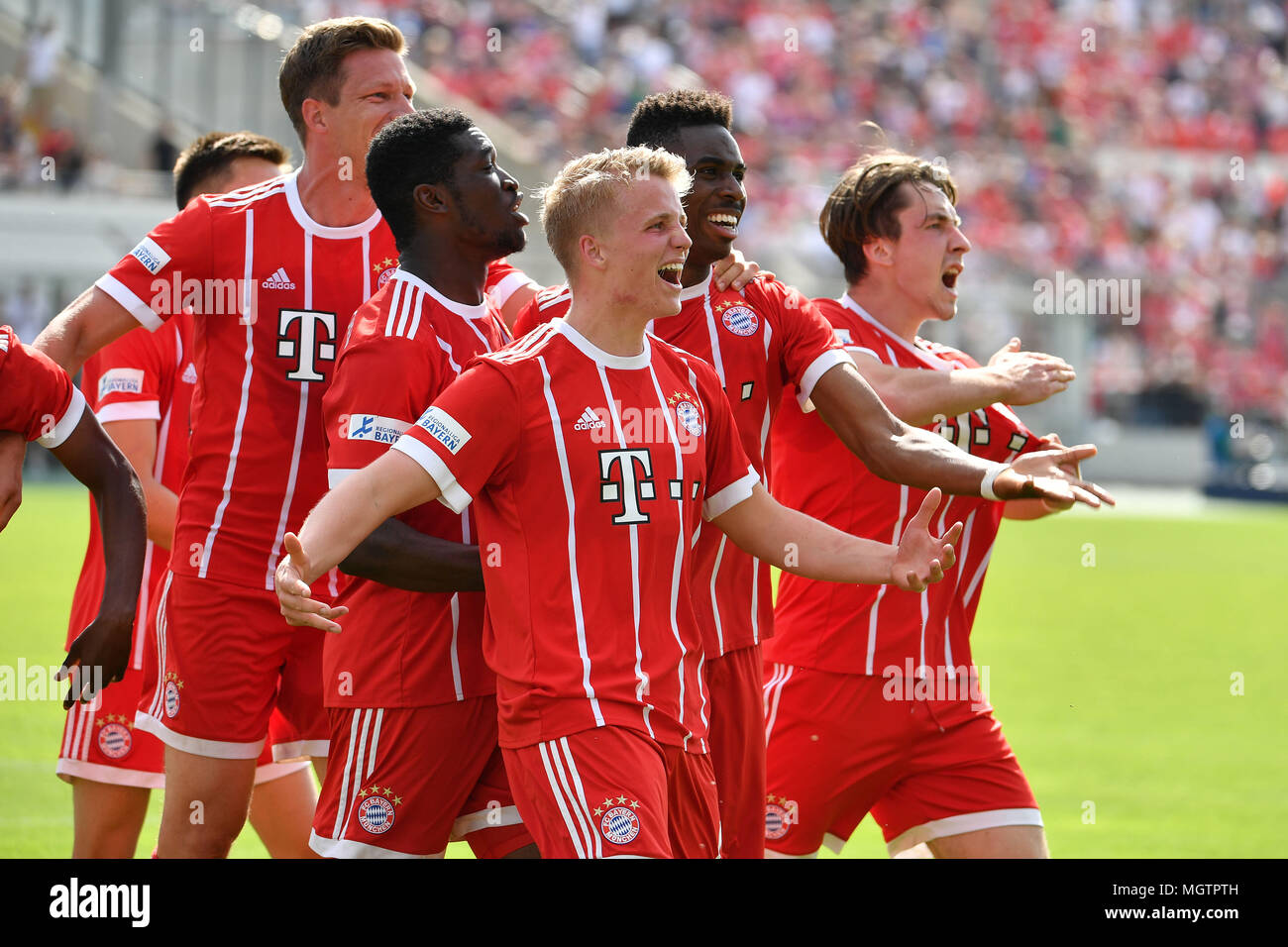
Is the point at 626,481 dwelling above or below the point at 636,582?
above

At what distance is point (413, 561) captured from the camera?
172 inches

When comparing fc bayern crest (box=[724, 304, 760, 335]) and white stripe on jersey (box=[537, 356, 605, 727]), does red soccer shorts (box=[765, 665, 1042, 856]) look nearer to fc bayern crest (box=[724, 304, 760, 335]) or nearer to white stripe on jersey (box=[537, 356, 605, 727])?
fc bayern crest (box=[724, 304, 760, 335])

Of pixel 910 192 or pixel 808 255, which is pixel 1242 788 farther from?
pixel 808 255

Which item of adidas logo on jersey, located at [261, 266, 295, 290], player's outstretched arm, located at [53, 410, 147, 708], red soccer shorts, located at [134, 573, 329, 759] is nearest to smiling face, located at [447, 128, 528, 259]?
adidas logo on jersey, located at [261, 266, 295, 290]

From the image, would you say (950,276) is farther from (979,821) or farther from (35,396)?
(35,396)

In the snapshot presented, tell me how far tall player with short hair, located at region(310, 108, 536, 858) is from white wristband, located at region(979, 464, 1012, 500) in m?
1.47

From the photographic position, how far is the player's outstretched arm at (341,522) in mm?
3908

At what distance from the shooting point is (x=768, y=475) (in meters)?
5.54

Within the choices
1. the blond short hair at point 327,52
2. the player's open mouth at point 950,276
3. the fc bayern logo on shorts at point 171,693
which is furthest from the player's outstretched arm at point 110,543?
the player's open mouth at point 950,276

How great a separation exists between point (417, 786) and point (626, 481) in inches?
43.0

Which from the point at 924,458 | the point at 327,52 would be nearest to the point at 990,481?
the point at 924,458

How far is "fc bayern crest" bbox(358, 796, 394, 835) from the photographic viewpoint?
4566 mm

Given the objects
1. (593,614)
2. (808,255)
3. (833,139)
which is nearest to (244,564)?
(593,614)

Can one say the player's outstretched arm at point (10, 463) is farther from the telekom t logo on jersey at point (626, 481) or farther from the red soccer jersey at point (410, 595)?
the telekom t logo on jersey at point (626, 481)
